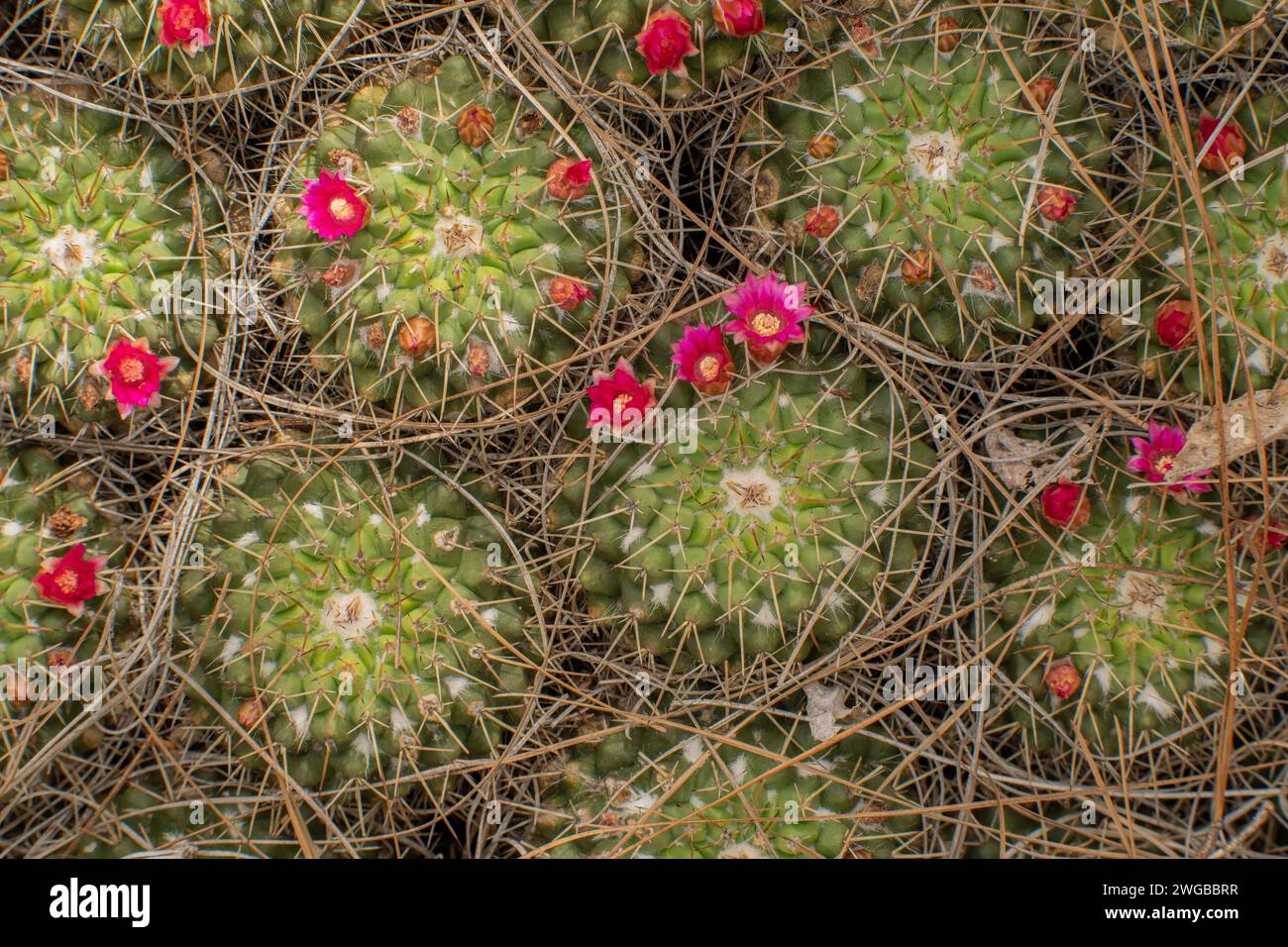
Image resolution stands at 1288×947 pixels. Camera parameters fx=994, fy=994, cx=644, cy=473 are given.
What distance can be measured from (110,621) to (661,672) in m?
1.68

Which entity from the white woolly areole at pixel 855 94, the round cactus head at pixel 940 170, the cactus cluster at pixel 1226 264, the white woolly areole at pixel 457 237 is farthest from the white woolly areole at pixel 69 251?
the cactus cluster at pixel 1226 264

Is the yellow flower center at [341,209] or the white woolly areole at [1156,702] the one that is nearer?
the yellow flower center at [341,209]

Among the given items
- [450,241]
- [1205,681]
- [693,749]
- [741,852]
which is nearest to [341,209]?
[450,241]

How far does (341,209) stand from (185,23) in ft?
2.29

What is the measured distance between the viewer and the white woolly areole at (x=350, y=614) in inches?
107

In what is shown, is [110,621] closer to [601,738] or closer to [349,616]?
[349,616]

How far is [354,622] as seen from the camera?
8.96 ft

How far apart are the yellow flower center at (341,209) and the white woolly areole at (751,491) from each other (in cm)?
122

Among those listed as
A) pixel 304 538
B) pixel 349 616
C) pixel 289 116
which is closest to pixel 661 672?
pixel 349 616

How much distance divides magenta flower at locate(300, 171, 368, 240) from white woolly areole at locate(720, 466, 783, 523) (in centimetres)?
121

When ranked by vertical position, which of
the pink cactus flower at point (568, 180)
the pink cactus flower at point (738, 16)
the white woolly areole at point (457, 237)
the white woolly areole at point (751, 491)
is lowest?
the white woolly areole at point (751, 491)

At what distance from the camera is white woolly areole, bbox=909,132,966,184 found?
8.70 feet

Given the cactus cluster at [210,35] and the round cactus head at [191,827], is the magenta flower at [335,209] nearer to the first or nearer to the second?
the cactus cluster at [210,35]

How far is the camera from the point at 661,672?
302 centimetres
